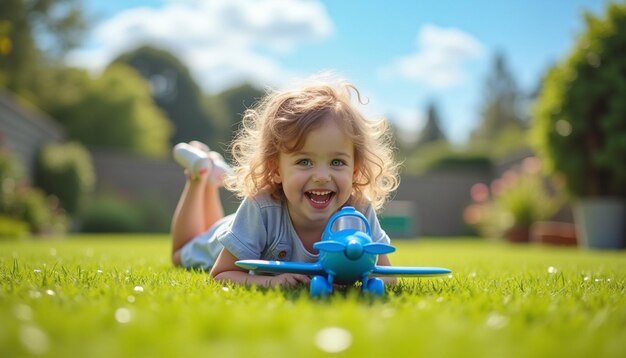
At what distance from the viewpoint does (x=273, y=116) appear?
2.92m

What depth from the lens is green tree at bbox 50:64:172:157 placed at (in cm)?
2497

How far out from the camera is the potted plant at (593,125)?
875 cm

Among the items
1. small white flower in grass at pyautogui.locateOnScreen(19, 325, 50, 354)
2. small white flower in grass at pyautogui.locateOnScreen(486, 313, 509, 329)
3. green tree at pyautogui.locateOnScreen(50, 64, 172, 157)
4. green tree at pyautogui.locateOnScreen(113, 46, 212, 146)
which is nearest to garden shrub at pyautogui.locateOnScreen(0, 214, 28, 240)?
small white flower in grass at pyautogui.locateOnScreen(19, 325, 50, 354)

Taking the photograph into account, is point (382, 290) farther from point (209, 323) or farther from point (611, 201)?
point (611, 201)

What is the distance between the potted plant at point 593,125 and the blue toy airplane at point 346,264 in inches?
299

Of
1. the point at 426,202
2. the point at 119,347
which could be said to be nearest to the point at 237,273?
the point at 119,347

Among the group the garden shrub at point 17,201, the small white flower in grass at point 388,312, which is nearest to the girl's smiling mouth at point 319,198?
the small white flower in grass at point 388,312

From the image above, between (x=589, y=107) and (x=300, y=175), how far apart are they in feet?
26.1

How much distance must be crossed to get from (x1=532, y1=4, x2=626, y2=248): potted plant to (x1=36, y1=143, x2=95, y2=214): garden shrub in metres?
11.7

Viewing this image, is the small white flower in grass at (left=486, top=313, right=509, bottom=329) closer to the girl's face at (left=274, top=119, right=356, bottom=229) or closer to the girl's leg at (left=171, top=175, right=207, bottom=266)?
the girl's face at (left=274, top=119, right=356, bottom=229)

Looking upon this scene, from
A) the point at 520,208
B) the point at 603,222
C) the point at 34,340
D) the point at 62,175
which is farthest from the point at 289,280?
the point at 62,175

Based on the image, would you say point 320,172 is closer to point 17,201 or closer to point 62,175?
point 17,201

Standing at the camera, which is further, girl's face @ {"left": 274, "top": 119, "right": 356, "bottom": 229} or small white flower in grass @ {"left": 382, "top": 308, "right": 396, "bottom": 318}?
girl's face @ {"left": 274, "top": 119, "right": 356, "bottom": 229}

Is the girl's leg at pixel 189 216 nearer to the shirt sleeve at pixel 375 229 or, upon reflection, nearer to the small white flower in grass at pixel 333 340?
the shirt sleeve at pixel 375 229
